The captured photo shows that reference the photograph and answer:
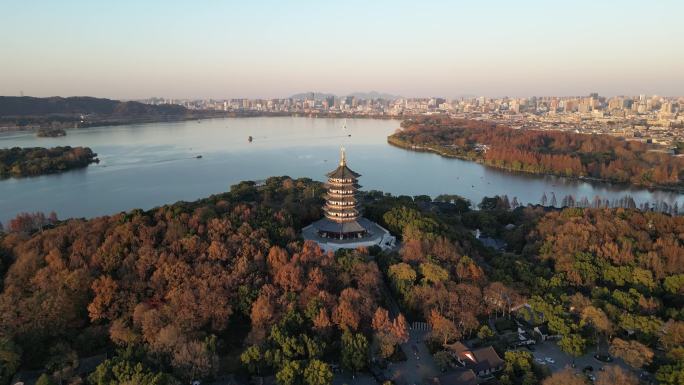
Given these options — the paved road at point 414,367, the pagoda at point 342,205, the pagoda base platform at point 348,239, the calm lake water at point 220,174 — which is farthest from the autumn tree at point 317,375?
the calm lake water at point 220,174

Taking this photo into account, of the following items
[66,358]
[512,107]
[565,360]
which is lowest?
[565,360]

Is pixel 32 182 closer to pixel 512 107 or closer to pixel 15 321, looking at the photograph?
pixel 15 321

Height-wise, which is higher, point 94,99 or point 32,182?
point 94,99

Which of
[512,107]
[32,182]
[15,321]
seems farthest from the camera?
[512,107]

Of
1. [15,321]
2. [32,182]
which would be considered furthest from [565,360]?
[32,182]

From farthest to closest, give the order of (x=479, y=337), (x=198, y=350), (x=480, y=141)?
1. (x=480, y=141)
2. (x=479, y=337)
3. (x=198, y=350)

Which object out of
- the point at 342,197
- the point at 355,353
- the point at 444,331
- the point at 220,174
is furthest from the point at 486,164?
the point at 355,353

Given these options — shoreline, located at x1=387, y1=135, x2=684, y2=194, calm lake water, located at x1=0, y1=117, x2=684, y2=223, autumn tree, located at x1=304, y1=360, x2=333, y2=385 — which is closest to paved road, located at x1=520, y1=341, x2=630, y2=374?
autumn tree, located at x1=304, y1=360, x2=333, y2=385

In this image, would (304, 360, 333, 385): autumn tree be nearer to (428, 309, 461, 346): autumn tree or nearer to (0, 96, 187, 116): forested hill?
(428, 309, 461, 346): autumn tree
